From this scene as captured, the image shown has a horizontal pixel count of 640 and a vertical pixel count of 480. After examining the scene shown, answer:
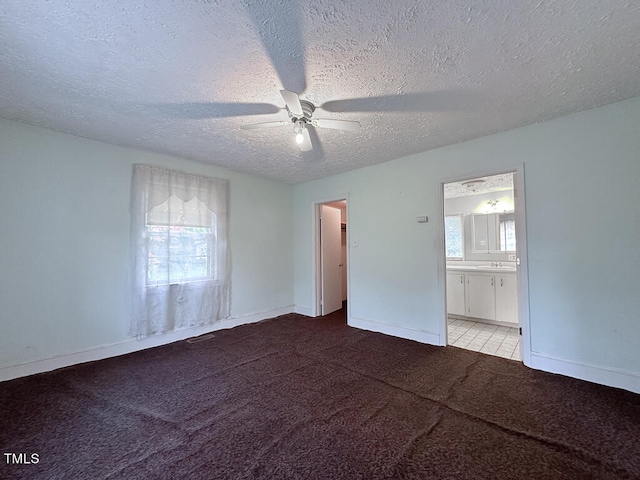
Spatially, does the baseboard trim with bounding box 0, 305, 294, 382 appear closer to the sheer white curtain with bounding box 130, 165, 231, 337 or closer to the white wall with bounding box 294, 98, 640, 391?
the sheer white curtain with bounding box 130, 165, 231, 337

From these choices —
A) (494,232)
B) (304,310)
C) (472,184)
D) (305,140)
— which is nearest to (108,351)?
(304,310)

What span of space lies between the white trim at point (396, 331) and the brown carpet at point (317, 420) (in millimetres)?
386

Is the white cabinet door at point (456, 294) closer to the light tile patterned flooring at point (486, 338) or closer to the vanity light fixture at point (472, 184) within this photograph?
the light tile patterned flooring at point (486, 338)

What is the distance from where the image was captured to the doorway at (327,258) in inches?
188

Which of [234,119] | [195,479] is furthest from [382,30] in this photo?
[195,479]

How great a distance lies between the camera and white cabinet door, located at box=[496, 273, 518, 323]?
3920 mm

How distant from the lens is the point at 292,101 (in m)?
1.86

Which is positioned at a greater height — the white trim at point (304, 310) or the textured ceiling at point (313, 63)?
the textured ceiling at point (313, 63)

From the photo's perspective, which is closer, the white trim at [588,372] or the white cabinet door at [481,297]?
the white trim at [588,372]

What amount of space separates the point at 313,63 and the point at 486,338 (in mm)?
3898

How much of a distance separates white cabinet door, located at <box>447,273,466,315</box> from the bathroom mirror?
0.99 meters

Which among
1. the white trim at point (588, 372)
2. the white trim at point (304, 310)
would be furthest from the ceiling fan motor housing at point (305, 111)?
the white trim at point (304, 310)

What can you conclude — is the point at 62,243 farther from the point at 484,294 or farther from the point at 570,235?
the point at 484,294

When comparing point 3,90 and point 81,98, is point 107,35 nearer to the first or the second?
point 81,98
